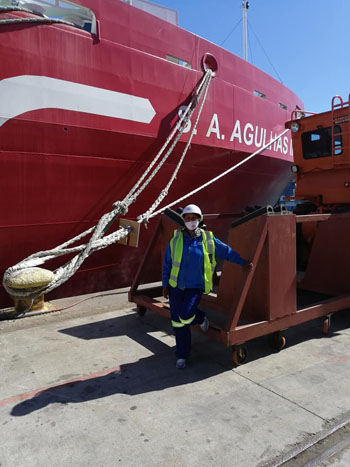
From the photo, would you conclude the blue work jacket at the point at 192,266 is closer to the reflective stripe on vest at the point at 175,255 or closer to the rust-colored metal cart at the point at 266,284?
the reflective stripe on vest at the point at 175,255

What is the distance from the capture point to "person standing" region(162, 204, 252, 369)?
3.35 meters

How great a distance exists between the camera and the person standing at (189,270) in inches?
132

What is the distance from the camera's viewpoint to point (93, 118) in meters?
5.30

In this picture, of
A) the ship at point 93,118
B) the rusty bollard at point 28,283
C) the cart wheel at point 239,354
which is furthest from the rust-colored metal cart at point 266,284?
the ship at point 93,118

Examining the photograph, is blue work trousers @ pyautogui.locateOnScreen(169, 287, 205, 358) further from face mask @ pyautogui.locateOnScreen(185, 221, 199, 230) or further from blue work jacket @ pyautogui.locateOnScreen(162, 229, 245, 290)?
face mask @ pyautogui.locateOnScreen(185, 221, 199, 230)

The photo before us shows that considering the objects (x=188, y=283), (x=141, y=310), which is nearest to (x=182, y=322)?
(x=188, y=283)

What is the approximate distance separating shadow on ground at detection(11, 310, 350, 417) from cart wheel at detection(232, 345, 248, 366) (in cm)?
9

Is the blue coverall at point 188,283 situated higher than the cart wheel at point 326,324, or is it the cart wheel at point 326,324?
the blue coverall at point 188,283

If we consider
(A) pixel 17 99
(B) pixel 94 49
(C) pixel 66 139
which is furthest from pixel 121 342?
(B) pixel 94 49

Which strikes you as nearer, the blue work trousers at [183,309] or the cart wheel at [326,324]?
the blue work trousers at [183,309]

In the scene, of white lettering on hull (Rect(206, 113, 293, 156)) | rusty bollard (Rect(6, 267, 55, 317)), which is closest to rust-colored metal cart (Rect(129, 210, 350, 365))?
rusty bollard (Rect(6, 267, 55, 317))

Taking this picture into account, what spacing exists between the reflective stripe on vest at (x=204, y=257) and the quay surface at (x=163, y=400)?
811 millimetres

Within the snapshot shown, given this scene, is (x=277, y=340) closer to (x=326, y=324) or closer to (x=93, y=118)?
(x=326, y=324)

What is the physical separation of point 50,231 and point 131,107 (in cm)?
222
